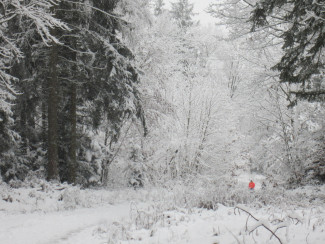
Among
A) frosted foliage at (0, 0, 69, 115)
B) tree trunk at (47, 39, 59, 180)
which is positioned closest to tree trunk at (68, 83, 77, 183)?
tree trunk at (47, 39, 59, 180)

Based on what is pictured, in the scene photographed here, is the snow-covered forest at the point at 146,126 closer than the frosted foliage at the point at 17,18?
Yes

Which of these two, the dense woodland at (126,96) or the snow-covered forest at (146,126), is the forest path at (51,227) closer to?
the snow-covered forest at (146,126)

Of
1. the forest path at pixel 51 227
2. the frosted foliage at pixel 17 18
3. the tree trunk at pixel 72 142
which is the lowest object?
the forest path at pixel 51 227

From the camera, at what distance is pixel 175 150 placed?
2039 centimetres

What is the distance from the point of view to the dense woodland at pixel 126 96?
1293 centimetres

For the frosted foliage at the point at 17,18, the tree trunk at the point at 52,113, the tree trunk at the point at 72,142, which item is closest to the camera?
the frosted foliage at the point at 17,18

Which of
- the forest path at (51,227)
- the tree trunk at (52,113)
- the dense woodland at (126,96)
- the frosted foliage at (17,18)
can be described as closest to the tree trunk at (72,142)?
the dense woodland at (126,96)

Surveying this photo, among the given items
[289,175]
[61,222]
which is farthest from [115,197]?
[289,175]

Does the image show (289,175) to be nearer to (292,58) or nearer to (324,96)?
(324,96)

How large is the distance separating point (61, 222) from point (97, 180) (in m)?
9.50

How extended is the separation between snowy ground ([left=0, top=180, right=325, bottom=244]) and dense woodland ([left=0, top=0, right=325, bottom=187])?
2903mm

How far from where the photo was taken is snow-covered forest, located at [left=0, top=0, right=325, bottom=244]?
256 inches

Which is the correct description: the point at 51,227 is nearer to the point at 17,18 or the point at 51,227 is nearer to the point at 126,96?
the point at 126,96

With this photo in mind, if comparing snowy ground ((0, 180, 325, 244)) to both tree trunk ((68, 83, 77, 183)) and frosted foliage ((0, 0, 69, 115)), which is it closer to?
tree trunk ((68, 83, 77, 183))
